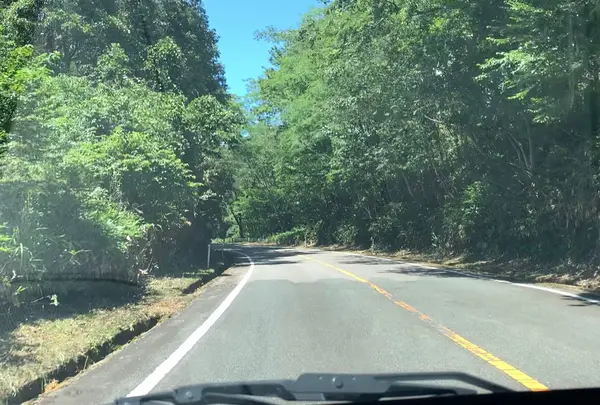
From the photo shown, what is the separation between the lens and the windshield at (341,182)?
7.39 m

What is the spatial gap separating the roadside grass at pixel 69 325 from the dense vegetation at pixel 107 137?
1.72 ft

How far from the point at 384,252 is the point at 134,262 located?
926 inches

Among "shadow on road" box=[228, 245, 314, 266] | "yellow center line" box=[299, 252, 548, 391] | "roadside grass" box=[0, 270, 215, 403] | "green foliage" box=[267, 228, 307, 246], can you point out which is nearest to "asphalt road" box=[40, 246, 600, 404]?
"yellow center line" box=[299, 252, 548, 391]

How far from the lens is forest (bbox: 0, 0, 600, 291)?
11.0m

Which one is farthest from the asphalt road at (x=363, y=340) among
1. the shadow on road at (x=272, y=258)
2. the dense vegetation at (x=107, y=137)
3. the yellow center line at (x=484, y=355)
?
the shadow on road at (x=272, y=258)

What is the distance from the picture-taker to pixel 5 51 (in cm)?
978

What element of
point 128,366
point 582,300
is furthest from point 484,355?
point 582,300

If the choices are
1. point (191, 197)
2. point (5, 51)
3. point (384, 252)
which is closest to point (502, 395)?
point (5, 51)

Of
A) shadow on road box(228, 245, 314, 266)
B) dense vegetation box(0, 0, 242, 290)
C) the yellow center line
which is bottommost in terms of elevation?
the yellow center line

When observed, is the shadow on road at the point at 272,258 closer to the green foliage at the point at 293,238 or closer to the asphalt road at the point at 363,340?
the asphalt road at the point at 363,340

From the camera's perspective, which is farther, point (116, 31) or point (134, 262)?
point (116, 31)

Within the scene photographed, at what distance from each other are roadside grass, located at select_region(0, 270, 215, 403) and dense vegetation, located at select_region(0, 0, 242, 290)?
0.53 meters

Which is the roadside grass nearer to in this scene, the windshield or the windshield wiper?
the windshield

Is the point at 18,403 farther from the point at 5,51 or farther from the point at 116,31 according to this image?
the point at 116,31
